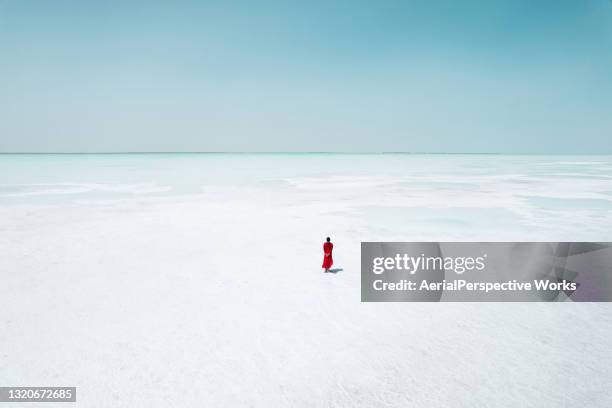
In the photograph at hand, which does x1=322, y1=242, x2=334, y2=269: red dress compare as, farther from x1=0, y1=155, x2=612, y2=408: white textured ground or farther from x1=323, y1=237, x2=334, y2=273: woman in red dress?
x1=0, y1=155, x2=612, y2=408: white textured ground

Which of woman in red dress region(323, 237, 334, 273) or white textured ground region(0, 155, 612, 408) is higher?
woman in red dress region(323, 237, 334, 273)

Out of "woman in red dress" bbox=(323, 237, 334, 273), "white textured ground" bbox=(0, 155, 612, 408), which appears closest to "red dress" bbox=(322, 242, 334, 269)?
"woman in red dress" bbox=(323, 237, 334, 273)

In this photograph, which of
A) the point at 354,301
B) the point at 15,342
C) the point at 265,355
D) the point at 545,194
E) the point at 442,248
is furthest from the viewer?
the point at 545,194

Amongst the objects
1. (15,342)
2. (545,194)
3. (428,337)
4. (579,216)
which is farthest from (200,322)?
(545,194)

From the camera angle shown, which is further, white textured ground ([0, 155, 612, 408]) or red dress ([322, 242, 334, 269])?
red dress ([322, 242, 334, 269])

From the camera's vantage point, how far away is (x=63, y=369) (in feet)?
9.96

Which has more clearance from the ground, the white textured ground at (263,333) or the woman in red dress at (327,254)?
the woman in red dress at (327,254)

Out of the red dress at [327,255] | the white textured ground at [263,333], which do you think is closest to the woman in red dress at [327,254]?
the red dress at [327,255]

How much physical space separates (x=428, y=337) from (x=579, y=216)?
Result: 8.37 meters

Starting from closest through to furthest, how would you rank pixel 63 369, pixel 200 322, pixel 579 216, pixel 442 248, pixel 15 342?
1. pixel 63 369
2. pixel 15 342
3. pixel 200 322
4. pixel 442 248
5. pixel 579 216

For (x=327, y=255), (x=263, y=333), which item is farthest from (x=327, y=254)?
(x=263, y=333)

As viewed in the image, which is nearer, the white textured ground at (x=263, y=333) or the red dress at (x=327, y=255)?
the white textured ground at (x=263, y=333)

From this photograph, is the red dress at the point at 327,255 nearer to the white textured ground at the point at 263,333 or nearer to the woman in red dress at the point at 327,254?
the woman in red dress at the point at 327,254

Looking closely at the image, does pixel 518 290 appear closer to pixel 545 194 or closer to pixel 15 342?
pixel 15 342
